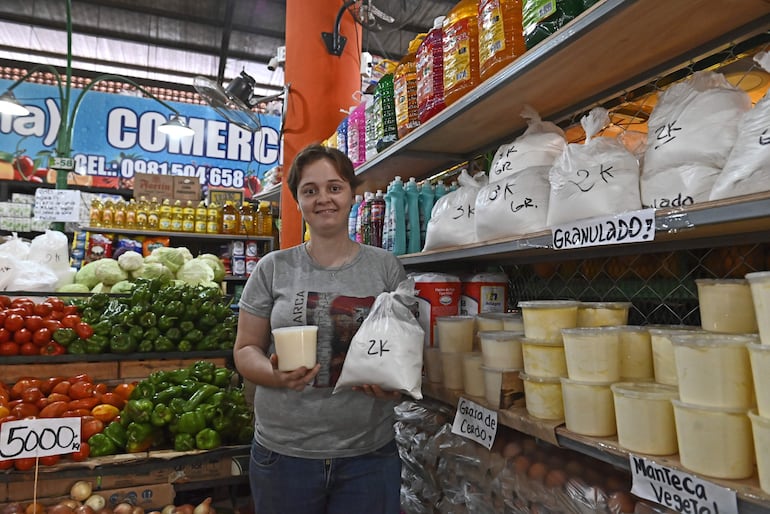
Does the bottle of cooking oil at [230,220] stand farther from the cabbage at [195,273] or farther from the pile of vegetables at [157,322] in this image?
the pile of vegetables at [157,322]

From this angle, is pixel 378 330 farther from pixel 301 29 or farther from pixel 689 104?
pixel 301 29

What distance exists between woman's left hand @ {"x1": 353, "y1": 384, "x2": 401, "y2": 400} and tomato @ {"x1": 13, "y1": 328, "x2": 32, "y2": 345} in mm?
2052

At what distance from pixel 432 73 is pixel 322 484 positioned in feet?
5.03

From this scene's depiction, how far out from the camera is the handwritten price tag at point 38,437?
6.08 feet

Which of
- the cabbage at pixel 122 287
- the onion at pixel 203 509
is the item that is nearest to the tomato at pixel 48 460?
the onion at pixel 203 509

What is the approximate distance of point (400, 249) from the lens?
86.4 inches

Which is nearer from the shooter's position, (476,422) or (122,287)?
(476,422)

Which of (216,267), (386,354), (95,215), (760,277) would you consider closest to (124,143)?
(95,215)

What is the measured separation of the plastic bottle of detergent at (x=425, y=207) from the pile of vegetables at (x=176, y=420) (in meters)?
1.21

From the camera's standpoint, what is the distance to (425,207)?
2217 mm

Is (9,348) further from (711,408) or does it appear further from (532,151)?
(711,408)

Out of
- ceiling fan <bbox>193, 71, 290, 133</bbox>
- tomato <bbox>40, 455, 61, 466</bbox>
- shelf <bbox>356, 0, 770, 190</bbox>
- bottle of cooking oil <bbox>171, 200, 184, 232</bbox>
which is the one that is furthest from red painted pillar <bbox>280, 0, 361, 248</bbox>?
bottle of cooking oil <bbox>171, 200, 184, 232</bbox>

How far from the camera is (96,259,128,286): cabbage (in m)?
4.28

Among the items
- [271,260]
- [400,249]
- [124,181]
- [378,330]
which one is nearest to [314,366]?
[378,330]
